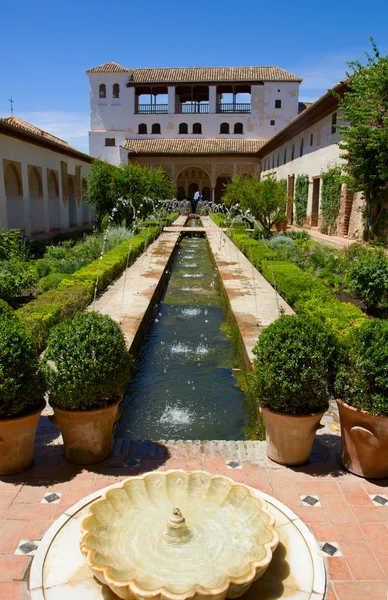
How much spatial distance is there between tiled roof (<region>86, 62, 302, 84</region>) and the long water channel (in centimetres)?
3478

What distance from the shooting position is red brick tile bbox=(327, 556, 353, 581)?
2600 mm

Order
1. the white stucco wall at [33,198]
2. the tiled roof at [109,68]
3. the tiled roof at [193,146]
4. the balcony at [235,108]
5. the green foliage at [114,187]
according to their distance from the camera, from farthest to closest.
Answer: the balcony at [235,108]
the tiled roof at [109,68]
the tiled roof at [193,146]
the green foliage at [114,187]
the white stucco wall at [33,198]

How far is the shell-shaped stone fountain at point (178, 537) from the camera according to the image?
7.48 ft

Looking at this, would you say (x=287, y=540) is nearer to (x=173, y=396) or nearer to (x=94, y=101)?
(x=173, y=396)

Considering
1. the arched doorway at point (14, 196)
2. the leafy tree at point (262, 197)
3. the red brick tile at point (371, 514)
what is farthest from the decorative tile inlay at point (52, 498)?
the leafy tree at point (262, 197)

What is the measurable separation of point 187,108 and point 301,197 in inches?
901

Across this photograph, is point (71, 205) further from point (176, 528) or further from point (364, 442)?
point (176, 528)

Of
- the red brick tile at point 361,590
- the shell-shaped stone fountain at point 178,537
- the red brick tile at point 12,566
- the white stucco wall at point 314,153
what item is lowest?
the red brick tile at point 361,590

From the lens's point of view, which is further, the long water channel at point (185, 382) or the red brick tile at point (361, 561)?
the long water channel at point (185, 382)

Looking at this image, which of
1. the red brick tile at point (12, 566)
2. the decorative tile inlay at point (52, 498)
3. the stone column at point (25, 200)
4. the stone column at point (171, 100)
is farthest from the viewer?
the stone column at point (171, 100)

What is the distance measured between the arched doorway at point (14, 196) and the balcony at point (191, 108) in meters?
25.4

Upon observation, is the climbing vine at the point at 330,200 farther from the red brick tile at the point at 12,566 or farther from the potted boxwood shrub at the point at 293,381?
the red brick tile at the point at 12,566

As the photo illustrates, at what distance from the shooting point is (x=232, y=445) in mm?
3957

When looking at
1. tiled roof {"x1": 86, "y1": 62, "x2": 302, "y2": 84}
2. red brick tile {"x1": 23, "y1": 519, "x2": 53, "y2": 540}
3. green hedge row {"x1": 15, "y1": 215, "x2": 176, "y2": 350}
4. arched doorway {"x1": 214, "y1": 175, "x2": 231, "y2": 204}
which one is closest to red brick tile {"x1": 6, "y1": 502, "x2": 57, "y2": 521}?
red brick tile {"x1": 23, "y1": 519, "x2": 53, "y2": 540}
